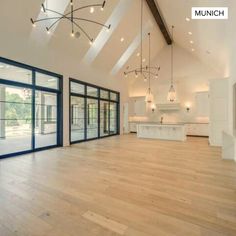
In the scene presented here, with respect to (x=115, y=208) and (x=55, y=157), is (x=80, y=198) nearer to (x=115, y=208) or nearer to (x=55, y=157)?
(x=115, y=208)

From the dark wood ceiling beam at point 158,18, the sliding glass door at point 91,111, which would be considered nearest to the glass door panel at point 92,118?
the sliding glass door at point 91,111

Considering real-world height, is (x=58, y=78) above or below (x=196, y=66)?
below

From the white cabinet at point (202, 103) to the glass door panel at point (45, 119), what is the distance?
743 cm

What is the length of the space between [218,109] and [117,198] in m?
5.63

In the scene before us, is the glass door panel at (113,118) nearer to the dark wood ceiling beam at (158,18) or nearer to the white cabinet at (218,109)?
the dark wood ceiling beam at (158,18)

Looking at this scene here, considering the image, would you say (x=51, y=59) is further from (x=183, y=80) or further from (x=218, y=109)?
(x=183, y=80)

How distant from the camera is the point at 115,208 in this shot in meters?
2.10

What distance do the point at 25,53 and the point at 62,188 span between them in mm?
4378

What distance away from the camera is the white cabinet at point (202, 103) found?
28.2 feet

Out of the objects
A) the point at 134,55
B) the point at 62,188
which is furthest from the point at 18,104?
the point at 134,55

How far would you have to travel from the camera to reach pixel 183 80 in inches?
391

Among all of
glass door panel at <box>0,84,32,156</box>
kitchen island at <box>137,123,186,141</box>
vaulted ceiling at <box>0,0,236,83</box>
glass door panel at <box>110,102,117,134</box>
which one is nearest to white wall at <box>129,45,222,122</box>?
vaulted ceiling at <box>0,0,236,83</box>

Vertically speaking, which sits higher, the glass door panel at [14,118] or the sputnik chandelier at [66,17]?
the sputnik chandelier at [66,17]

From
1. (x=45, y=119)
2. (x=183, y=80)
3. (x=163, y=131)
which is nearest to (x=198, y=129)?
(x=163, y=131)
